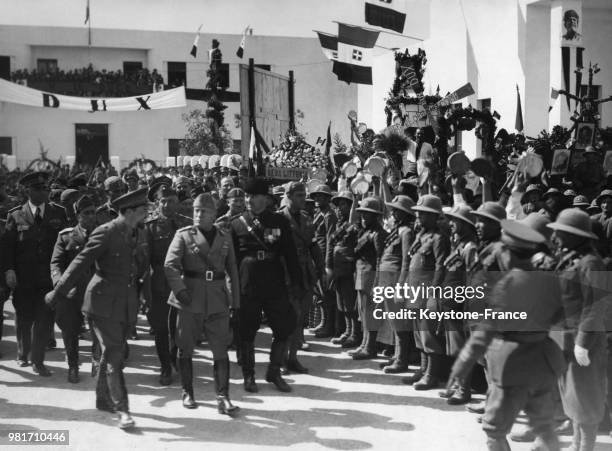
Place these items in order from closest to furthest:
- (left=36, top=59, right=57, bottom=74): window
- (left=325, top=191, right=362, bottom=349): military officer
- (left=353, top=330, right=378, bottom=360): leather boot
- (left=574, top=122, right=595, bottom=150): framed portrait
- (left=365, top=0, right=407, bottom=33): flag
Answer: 1. (left=353, top=330, right=378, bottom=360): leather boot
2. (left=325, top=191, right=362, bottom=349): military officer
3. (left=574, top=122, right=595, bottom=150): framed portrait
4. (left=365, top=0, right=407, bottom=33): flag
5. (left=36, top=59, right=57, bottom=74): window

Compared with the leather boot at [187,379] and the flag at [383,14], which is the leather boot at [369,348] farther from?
the flag at [383,14]

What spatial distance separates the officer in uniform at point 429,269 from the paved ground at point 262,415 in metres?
0.32

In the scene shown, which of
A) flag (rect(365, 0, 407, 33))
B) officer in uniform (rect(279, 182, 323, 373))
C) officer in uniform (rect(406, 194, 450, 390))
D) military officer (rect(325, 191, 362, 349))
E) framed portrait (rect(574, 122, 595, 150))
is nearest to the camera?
officer in uniform (rect(406, 194, 450, 390))

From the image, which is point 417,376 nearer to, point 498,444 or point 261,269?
point 261,269

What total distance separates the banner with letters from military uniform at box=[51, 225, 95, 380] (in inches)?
884

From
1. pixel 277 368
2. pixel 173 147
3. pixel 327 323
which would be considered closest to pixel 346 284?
pixel 327 323

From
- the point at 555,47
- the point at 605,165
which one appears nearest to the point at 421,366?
the point at 605,165

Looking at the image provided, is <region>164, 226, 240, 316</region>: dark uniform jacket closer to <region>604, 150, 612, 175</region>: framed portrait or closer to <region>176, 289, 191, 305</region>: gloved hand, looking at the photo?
<region>176, 289, 191, 305</region>: gloved hand

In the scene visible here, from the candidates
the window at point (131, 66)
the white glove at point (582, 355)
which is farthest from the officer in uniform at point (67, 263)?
the window at point (131, 66)

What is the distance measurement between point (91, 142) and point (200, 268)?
129 feet

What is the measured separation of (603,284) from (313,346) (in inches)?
199

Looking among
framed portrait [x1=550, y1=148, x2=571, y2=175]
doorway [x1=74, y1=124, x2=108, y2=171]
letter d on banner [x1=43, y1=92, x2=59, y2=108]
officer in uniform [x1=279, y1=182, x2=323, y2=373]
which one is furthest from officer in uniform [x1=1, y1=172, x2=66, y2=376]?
doorway [x1=74, y1=124, x2=108, y2=171]

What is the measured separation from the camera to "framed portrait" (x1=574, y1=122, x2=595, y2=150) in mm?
11406

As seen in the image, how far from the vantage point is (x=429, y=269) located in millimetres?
7289
